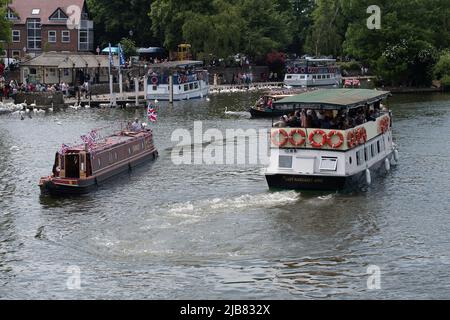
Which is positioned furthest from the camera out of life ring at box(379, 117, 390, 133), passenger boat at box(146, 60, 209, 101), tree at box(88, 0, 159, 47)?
tree at box(88, 0, 159, 47)

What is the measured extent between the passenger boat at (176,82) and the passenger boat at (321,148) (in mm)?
53809

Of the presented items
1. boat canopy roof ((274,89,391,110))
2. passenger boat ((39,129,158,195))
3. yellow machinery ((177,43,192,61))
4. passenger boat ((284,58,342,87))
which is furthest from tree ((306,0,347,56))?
passenger boat ((39,129,158,195))

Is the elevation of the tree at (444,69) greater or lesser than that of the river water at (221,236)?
greater

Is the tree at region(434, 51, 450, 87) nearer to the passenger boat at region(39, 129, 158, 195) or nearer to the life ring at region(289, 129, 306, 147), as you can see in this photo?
the passenger boat at region(39, 129, 158, 195)

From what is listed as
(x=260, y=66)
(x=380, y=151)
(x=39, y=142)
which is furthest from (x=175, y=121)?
(x=260, y=66)

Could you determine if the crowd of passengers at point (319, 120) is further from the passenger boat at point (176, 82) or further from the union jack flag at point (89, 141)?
the passenger boat at point (176, 82)

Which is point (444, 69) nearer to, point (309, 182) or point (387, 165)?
point (387, 165)

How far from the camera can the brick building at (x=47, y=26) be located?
130 metres

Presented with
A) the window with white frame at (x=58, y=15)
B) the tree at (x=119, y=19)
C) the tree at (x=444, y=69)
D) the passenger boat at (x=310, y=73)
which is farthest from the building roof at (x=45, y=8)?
the tree at (x=444, y=69)

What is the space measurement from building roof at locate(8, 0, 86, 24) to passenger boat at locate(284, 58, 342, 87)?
98.6 feet

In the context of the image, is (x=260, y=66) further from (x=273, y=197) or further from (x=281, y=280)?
(x=281, y=280)

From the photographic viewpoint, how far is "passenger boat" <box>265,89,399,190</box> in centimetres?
4728

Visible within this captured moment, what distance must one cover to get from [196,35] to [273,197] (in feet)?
274

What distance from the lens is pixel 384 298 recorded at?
32125 mm
